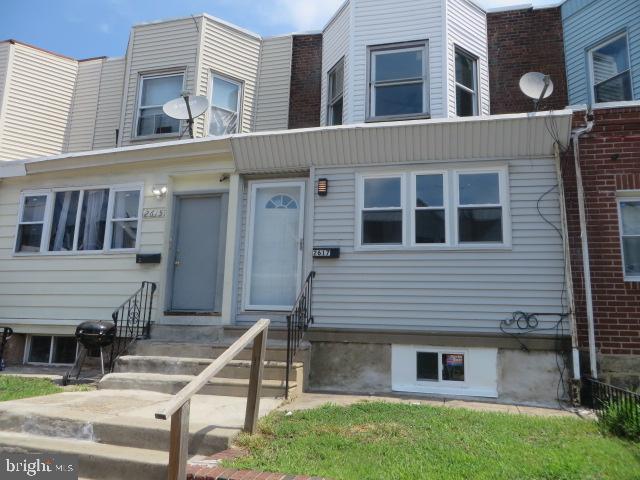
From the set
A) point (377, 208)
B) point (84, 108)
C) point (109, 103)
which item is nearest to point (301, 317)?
point (377, 208)

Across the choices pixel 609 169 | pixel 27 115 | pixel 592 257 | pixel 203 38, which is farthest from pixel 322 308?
pixel 27 115

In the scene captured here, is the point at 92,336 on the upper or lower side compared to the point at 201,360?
upper

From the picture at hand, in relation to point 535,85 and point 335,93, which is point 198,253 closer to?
point 335,93

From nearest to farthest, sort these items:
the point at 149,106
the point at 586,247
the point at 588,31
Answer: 1. the point at 586,247
2. the point at 588,31
3. the point at 149,106

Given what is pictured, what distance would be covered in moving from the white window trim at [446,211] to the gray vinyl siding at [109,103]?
7.21 meters

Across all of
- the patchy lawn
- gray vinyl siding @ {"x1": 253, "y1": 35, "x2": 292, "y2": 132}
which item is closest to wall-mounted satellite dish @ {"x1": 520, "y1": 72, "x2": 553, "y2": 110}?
gray vinyl siding @ {"x1": 253, "y1": 35, "x2": 292, "y2": 132}

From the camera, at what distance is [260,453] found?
13.4 feet

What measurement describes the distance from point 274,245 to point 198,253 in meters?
1.30

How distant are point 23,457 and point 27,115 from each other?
10413 millimetres

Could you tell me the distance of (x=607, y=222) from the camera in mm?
6855

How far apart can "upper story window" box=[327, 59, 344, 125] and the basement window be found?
644 centimetres

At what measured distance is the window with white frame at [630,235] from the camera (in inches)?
271

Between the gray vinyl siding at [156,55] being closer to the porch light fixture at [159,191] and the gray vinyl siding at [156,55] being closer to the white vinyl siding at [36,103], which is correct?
the white vinyl siding at [36,103]

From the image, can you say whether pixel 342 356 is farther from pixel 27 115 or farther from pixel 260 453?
pixel 27 115
